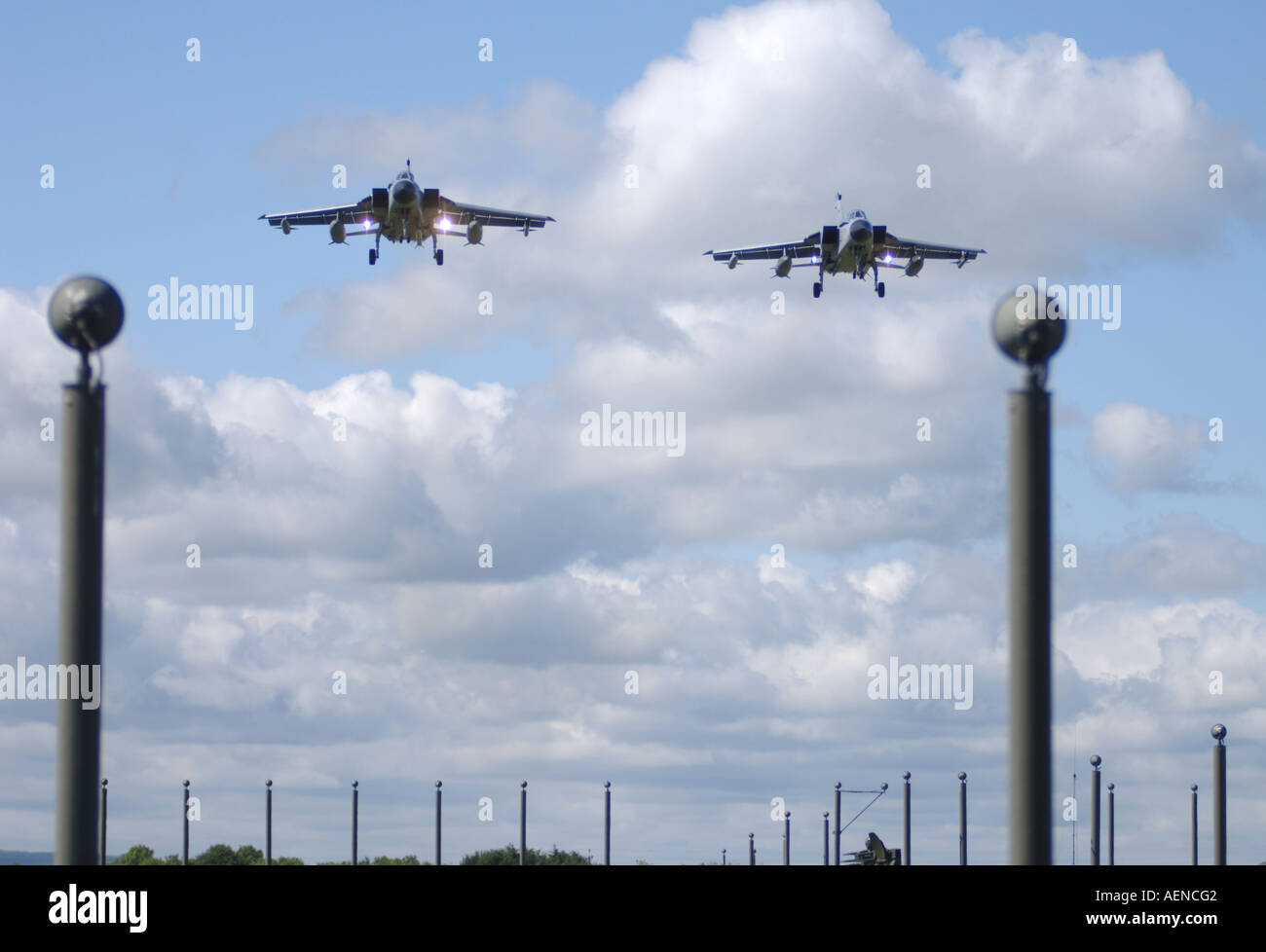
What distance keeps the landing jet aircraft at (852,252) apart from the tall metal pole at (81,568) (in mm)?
57267

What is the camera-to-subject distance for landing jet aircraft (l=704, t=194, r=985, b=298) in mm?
66875

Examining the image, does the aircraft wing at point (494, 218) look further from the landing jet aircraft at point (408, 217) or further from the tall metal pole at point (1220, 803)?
the tall metal pole at point (1220, 803)

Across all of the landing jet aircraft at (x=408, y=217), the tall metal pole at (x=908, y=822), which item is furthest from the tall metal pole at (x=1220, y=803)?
the landing jet aircraft at (x=408, y=217)

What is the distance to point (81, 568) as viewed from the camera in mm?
10492

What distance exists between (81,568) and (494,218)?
65142 millimetres

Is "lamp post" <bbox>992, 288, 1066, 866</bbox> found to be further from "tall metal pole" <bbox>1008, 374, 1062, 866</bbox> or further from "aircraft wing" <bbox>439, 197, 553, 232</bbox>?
"aircraft wing" <bbox>439, 197, 553, 232</bbox>

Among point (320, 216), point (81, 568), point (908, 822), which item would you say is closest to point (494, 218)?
point (320, 216)

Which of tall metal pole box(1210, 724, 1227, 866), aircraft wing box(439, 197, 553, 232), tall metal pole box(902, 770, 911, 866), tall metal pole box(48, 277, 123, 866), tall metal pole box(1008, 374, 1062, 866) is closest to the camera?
tall metal pole box(1008, 374, 1062, 866)

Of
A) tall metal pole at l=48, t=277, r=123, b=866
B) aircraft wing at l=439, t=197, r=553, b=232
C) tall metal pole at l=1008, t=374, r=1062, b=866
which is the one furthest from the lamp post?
aircraft wing at l=439, t=197, r=553, b=232

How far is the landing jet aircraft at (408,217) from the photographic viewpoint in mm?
64438

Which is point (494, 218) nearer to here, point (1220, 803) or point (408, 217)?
point (408, 217)

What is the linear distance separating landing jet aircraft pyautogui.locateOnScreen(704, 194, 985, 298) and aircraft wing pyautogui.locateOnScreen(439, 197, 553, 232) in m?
8.05
